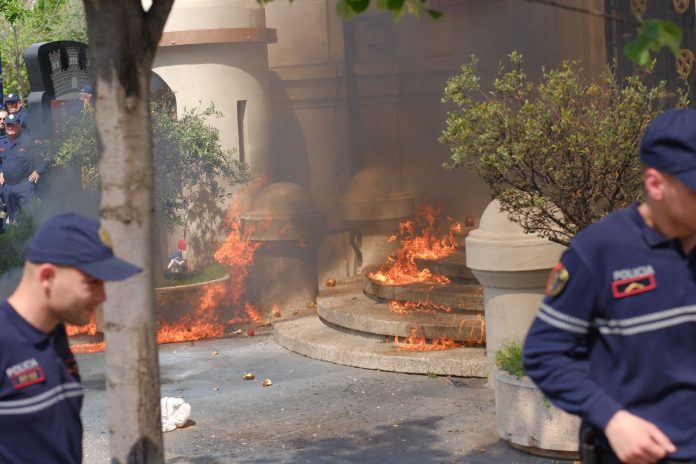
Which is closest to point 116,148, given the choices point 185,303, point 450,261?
point 450,261

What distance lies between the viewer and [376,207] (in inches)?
527

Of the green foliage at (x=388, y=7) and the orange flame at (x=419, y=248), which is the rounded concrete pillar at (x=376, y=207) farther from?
the green foliage at (x=388, y=7)

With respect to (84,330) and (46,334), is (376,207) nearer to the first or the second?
(84,330)

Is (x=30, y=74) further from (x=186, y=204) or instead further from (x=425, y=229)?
(x=425, y=229)

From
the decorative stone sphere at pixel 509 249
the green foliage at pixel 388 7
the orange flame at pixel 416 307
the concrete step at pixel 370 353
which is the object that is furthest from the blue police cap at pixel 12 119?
the green foliage at pixel 388 7

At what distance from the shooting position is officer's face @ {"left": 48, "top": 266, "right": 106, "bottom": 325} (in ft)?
10.5

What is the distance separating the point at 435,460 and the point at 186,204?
22.1ft

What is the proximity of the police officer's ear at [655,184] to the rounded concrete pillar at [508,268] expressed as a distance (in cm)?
464

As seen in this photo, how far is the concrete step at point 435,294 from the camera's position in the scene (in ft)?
32.8

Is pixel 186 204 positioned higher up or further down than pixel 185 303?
higher up

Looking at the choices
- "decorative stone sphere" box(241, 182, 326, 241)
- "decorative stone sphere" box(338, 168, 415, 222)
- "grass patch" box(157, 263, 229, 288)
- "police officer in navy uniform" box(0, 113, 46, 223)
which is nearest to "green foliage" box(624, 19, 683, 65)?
"decorative stone sphere" box(241, 182, 326, 241)

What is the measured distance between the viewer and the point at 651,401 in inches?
121

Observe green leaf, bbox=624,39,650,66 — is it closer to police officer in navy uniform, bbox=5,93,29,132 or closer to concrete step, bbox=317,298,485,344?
concrete step, bbox=317,298,485,344

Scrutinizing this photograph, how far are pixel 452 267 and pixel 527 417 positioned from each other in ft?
13.0
